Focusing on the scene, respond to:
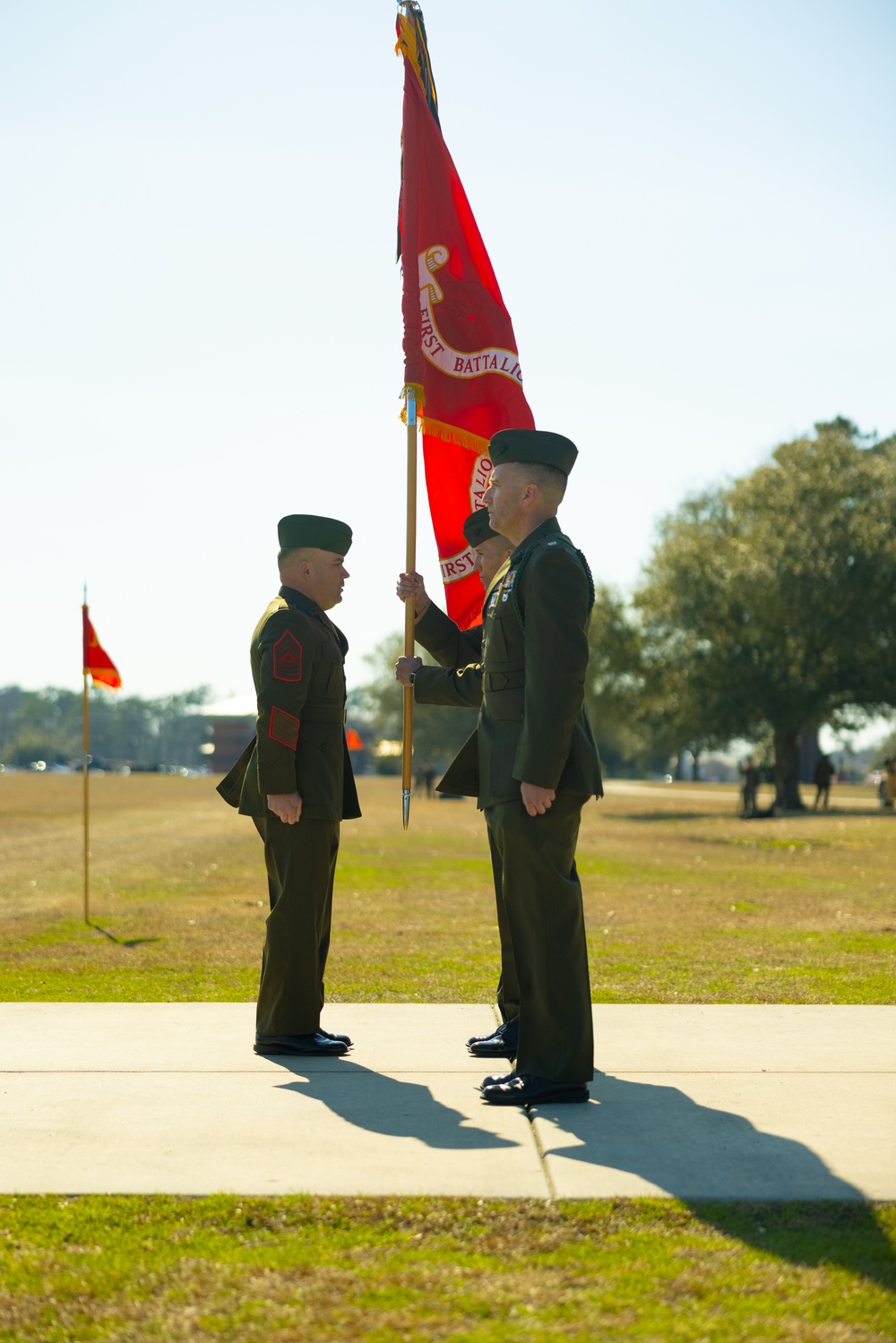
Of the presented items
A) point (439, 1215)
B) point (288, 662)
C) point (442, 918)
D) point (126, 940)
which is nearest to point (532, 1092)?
point (439, 1215)

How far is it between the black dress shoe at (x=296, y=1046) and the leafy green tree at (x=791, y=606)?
111 ft

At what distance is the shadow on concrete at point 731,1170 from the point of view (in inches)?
127

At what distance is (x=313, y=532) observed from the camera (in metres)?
5.60

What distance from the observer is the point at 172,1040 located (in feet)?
17.8

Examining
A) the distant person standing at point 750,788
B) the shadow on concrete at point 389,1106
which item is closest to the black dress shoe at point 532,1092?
the shadow on concrete at point 389,1106

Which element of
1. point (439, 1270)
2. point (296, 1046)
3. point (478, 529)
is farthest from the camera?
point (478, 529)

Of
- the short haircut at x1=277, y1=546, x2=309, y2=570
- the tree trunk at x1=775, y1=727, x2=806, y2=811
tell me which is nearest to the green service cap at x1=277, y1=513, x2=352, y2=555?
the short haircut at x1=277, y1=546, x2=309, y2=570

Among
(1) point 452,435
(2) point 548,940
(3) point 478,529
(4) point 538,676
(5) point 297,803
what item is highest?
(1) point 452,435

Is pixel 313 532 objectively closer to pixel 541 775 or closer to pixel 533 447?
pixel 533 447

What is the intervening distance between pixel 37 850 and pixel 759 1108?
65.1 feet

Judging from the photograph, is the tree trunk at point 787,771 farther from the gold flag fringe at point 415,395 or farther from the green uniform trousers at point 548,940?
the green uniform trousers at point 548,940

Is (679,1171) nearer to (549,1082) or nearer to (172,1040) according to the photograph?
(549,1082)

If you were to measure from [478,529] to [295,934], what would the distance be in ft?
6.63

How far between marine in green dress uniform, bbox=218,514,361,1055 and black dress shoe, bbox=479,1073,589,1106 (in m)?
0.94
